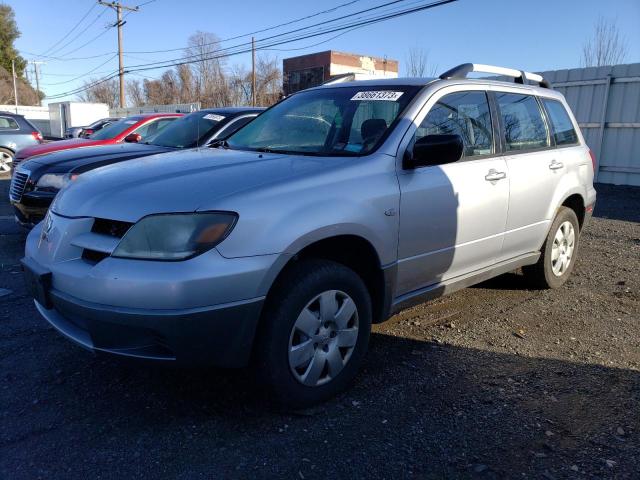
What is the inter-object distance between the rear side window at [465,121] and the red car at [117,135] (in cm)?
529

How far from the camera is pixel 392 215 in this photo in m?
3.14

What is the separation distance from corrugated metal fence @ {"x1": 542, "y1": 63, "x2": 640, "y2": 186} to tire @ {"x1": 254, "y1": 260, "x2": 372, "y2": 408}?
11.8 m

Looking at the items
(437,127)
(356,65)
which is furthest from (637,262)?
(356,65)

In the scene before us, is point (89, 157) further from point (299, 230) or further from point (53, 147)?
point (299, 230)

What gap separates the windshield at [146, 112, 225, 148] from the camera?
263 inches

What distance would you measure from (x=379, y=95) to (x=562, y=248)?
101 inches

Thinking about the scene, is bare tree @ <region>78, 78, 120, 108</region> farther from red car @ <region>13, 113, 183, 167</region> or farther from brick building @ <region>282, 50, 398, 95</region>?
red car @ <region>13, 113, 183, 167</region>

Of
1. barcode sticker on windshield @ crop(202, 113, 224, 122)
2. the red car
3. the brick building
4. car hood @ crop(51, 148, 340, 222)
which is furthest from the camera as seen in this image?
the brick building

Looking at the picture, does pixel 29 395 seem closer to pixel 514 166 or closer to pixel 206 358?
pixel 206 358

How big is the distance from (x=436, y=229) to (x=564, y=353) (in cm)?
130

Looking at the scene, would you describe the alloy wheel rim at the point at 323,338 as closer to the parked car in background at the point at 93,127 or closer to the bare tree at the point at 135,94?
the parked car in background at the point at 93,127

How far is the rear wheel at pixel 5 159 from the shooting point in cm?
1384

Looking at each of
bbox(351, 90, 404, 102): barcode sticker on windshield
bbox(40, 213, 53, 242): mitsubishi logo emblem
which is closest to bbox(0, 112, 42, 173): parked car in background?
bbox(40, 213, 53, 242): mitsubishi logo emblem

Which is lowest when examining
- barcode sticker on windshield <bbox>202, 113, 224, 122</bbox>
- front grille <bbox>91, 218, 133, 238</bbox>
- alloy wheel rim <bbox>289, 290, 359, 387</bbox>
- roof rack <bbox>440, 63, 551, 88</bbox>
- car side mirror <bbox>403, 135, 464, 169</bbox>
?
alloy wheel rim <bbox>289, 290, 359, 387</bbox>
